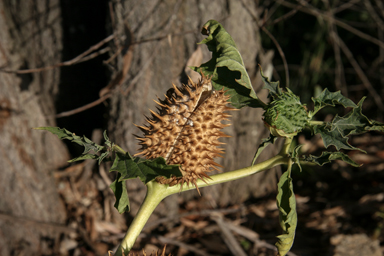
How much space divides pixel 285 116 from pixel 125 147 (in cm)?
160

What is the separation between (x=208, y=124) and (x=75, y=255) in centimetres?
195

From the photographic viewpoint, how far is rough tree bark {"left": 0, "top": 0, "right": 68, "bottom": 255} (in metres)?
2.34

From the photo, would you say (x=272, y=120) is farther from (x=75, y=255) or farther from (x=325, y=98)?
(x=75, y=255)

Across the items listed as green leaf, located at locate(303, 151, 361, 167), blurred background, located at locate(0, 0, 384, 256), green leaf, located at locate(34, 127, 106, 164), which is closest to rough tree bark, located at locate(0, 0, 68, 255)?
blurred background, located at locate(0, 0, 384, 256)

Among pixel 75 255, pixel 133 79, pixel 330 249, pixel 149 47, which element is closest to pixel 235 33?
pixel 149 47

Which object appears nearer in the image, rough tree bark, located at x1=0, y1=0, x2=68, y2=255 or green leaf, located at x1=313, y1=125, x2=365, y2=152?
green leaf, located at x1=313, y1=125, x2=365, y2=152

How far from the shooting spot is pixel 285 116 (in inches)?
41.8

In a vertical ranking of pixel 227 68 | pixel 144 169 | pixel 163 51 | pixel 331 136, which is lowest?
pixel 144 169

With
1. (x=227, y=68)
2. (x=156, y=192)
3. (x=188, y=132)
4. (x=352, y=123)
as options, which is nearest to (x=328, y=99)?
(x=352, y=123)

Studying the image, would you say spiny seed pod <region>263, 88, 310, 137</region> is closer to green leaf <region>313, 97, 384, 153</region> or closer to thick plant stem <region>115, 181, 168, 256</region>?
green leaf <region>313, 97, 384, 153</region>

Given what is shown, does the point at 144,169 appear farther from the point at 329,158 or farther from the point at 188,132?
the point at 329,158

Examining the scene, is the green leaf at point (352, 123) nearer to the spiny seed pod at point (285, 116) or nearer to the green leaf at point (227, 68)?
the spiny seed pod at point (285, 116)

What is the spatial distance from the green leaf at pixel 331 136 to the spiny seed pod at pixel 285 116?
0.24ft

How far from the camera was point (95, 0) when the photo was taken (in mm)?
2662
